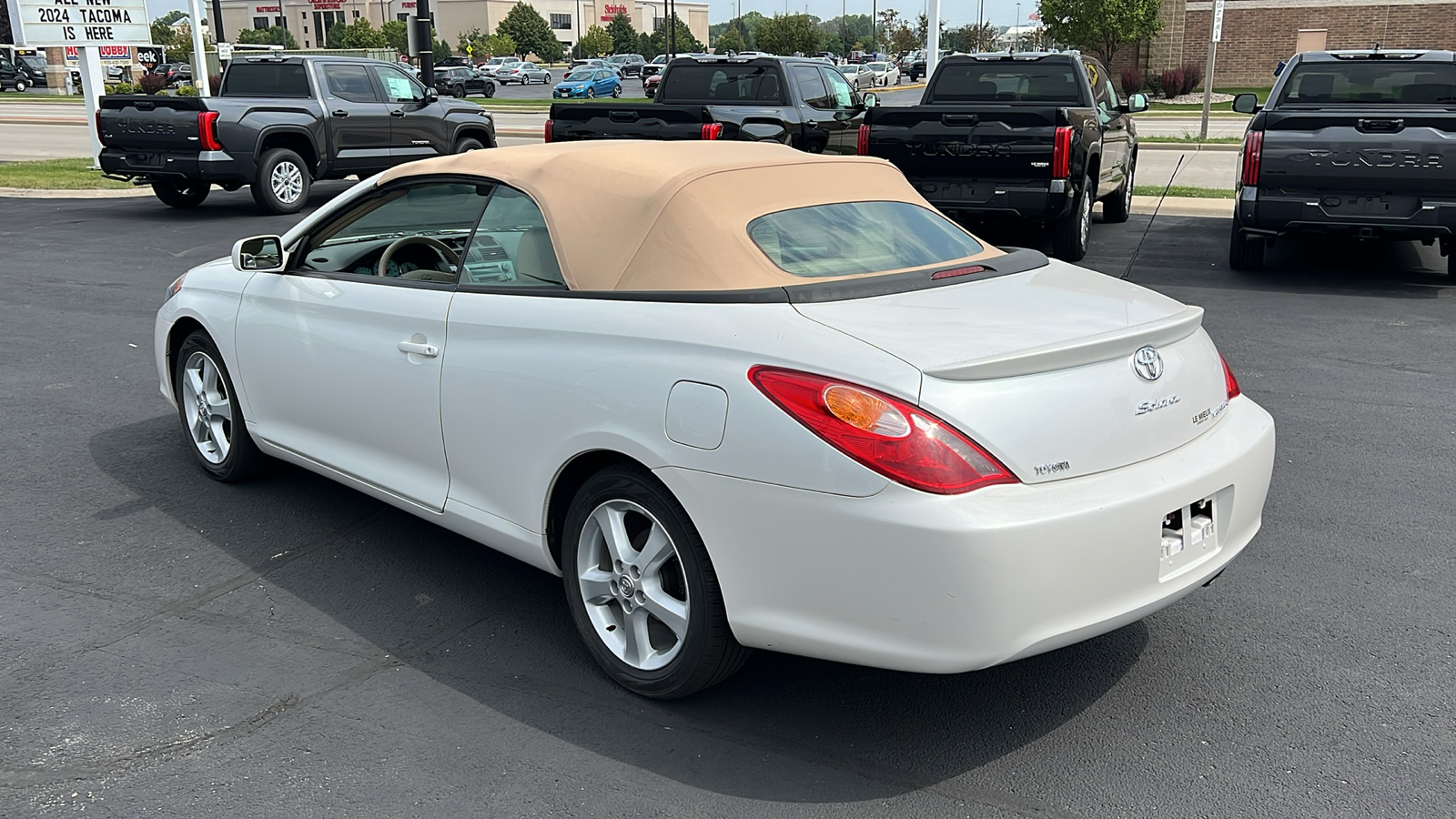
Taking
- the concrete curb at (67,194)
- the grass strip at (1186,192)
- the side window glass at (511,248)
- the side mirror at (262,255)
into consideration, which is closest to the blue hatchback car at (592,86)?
the concrete curb at (67,194)

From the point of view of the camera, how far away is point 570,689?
369 centimetres

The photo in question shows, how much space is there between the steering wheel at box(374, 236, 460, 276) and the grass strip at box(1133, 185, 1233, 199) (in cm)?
1288

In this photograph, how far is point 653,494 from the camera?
339cm

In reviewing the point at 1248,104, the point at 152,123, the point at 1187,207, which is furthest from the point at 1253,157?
the point at 152,123

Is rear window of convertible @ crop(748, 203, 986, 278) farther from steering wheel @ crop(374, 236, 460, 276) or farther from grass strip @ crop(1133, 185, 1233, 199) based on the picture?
grass strip @ crop(1133, 185, 1233, 199)

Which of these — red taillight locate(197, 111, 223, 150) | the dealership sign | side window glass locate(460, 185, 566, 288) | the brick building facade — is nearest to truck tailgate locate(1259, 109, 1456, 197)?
side window glass locate(460, 185, 566, 288)

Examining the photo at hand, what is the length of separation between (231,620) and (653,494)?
1.73 meters

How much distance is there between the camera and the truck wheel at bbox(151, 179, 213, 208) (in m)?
16.2

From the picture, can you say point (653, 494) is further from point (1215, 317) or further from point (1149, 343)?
point (1215, 317)

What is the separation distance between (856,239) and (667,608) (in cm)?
137

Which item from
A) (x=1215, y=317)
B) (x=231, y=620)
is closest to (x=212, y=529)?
(x=231, y=620)

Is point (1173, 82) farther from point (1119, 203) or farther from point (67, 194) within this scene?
point (67, 194)

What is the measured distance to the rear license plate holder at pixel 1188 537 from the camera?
3.28 metres

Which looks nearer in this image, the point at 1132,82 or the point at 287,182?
the point at 287,182
